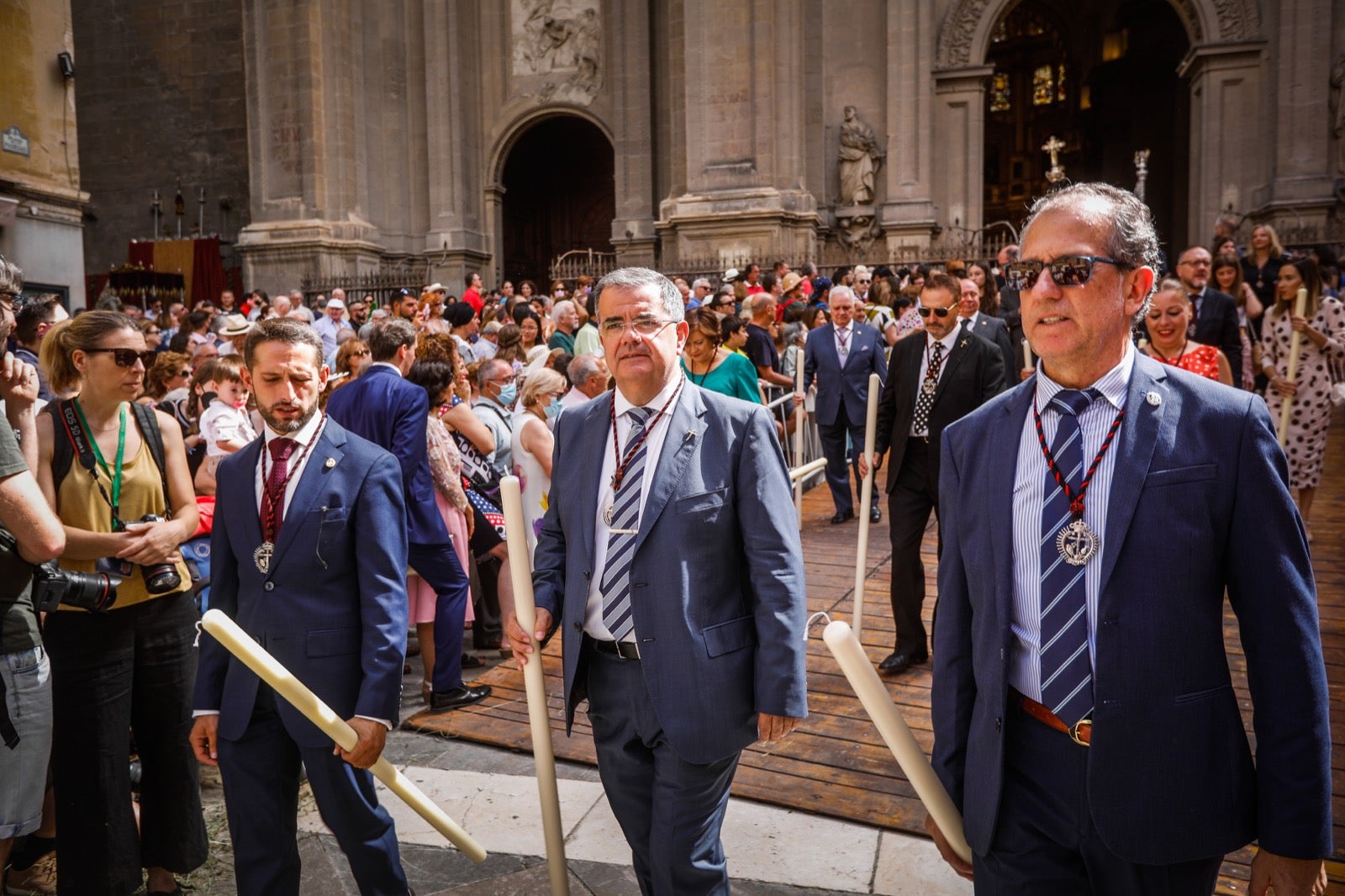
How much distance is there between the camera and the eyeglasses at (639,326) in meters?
2.74

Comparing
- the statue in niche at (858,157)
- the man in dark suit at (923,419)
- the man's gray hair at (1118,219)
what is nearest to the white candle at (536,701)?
the man's gray hair at (1118,219)

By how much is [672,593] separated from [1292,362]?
5322mm

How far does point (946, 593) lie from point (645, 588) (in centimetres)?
80

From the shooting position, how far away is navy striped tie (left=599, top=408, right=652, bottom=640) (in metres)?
2.69

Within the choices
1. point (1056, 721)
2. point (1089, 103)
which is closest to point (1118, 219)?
point (1056, 721)

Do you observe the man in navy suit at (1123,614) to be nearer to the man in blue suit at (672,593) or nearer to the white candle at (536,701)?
the man in blue suit at (672,593)

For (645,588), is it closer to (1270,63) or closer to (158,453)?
(158,453)

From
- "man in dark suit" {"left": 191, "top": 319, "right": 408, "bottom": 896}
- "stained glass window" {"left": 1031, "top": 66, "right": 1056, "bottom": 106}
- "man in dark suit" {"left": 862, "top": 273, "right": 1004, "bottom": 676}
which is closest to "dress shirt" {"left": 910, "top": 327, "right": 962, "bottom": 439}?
"man in dark suit" {"left": 862, "top": 273, "right": 1004, "bottom": 676}

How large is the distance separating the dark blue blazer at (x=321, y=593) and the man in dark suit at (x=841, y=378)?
6197mm

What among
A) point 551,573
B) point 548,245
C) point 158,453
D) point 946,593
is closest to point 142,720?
point 158,453

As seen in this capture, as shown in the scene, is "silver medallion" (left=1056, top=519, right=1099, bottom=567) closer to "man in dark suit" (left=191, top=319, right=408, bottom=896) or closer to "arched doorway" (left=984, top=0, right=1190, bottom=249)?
"man in dark suit" (left=191, top=319, right=408, bottom=896)

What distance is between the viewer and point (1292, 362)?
618 cm

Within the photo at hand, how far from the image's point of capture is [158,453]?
11.5 feet

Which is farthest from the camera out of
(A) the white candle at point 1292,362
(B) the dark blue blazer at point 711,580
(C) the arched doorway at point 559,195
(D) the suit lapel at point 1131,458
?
(C) the arched doorway at point 559,195
